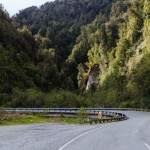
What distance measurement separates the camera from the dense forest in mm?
80688

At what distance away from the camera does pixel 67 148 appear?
1398cm

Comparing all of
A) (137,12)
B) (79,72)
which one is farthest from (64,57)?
(137,12)

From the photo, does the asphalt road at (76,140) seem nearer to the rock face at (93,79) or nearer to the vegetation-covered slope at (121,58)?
the vegetation-covered slope at (121,58)

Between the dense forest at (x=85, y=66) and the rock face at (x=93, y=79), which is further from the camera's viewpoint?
the rock face at (x=93, y=79)

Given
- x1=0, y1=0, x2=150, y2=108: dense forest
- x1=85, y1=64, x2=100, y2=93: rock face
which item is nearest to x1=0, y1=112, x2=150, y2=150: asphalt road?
x1=0, y1=0, x2=150, y2=108: dense forest

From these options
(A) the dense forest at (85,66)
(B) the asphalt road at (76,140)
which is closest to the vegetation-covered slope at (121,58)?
(A) the dense forest at (85,66)

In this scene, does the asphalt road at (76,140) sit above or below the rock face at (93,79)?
below

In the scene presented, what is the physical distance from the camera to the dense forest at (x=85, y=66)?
80.7 metres

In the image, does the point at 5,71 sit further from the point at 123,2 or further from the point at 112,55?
the point at 123,2

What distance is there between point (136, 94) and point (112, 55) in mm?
50527

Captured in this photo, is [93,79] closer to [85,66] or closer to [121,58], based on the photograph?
[85,66]

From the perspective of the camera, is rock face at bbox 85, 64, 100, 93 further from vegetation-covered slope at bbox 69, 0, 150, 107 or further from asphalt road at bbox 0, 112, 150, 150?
asphalt road at bbox 0, 112, 150, 150

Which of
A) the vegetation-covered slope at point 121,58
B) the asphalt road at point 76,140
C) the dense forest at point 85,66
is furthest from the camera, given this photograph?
the dense forest at point 85,66

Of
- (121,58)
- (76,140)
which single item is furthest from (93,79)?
(76,140)
